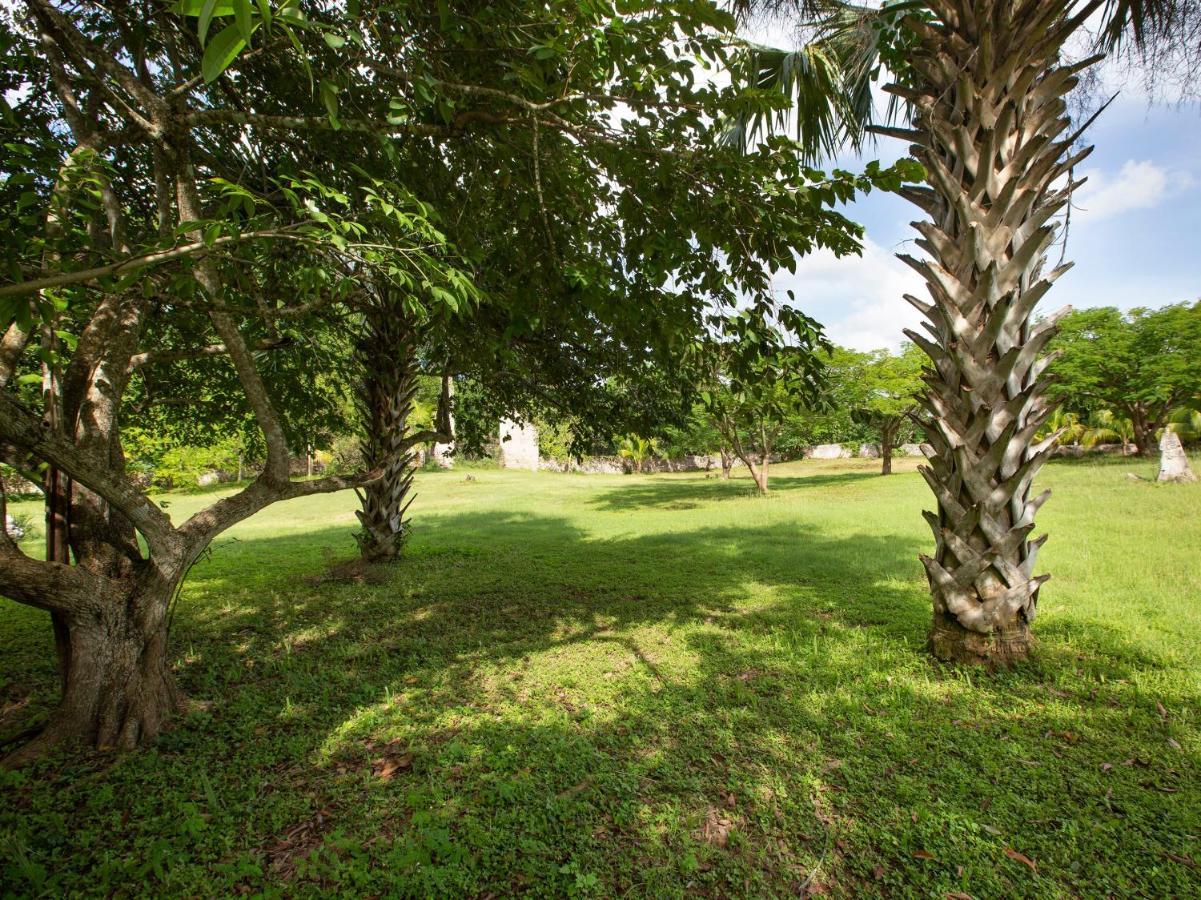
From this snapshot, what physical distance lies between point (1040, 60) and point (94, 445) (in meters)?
→ 6.33

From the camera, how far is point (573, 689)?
4109 mm

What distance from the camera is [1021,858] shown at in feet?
7.60

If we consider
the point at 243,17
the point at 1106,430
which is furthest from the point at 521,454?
the point at 243,17

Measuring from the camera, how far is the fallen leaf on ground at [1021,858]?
2.27 metres

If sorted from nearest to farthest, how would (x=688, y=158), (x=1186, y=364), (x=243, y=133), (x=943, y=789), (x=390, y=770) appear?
(x=943, y=789) → (x=390, y=770) → (x=688, y=158) → (x=243, y=133) → (x=1186, y=364)

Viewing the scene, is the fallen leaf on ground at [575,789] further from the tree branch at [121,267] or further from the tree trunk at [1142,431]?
the tree trunk at [1142,431]

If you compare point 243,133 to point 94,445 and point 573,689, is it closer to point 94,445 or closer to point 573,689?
point 94,445

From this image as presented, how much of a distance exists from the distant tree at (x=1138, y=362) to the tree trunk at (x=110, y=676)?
80.9 ft

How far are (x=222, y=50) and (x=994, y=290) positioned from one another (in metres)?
4.34

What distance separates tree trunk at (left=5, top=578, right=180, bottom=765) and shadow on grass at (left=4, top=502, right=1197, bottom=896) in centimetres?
23

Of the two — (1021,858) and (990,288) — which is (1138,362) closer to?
(990,288)

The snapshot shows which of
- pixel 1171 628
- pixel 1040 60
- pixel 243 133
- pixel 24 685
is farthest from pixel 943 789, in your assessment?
pixel 243 133

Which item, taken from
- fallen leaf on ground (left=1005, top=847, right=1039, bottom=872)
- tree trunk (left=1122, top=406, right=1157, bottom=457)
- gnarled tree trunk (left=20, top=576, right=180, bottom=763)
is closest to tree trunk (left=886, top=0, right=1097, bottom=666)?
fallen leaf on ground (left=1005, top=847, right=1039, bottom=872)

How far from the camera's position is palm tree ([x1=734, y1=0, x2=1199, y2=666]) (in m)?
3.72
